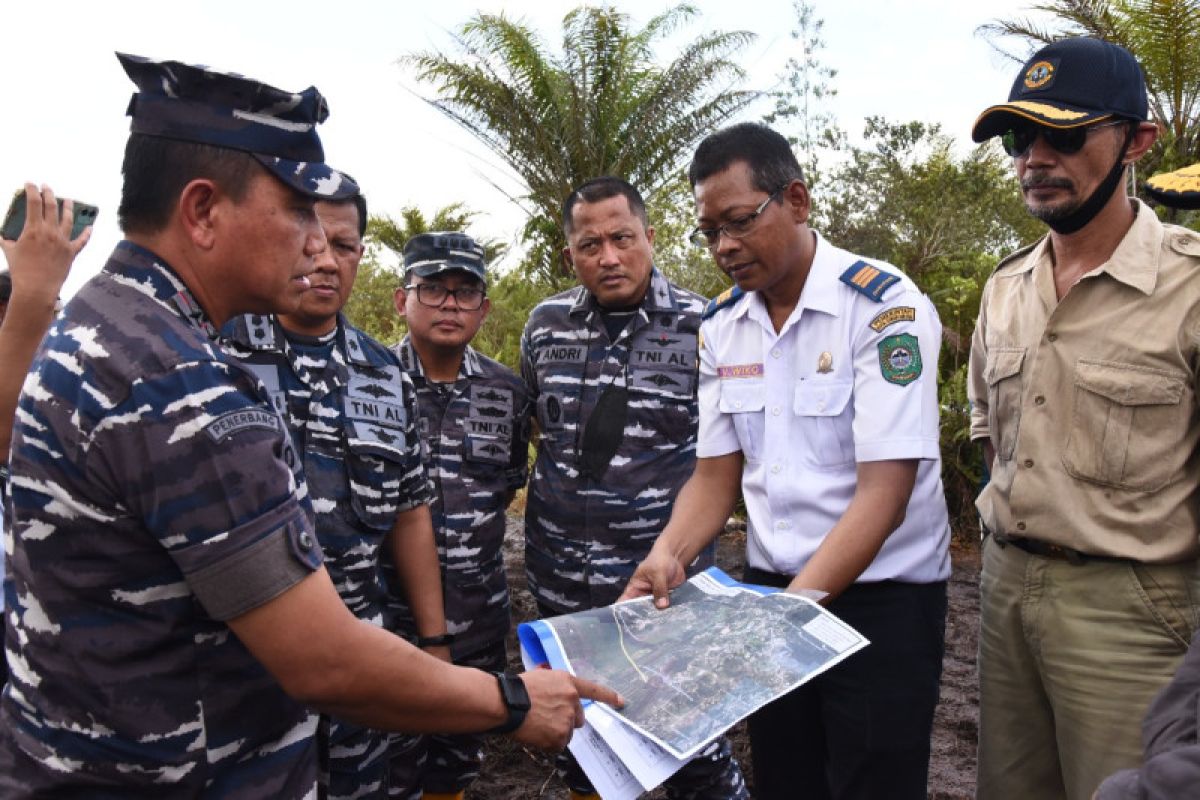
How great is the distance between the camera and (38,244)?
2.12 m

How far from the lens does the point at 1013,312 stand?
2.37m

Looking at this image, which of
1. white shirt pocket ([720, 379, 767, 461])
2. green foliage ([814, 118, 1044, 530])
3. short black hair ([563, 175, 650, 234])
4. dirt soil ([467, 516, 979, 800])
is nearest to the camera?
white shirt pocket ([720, 379, 767, 461])

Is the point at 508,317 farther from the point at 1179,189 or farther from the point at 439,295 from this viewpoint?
the point at 1179,189

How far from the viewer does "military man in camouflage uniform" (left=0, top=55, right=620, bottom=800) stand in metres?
1.32

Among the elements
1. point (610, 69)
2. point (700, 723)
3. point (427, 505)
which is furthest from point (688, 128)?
point (700, 723)

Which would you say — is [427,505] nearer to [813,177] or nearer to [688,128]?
[688,128]

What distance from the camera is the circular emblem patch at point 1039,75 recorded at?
7.28 feet

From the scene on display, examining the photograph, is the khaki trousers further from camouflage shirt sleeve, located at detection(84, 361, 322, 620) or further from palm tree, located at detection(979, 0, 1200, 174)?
palm tree, located at detection(979, 0, 1200, 174)

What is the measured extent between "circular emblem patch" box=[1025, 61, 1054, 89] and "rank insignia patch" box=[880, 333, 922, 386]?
Answer: 2.41 feet

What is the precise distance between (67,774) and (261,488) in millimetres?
549

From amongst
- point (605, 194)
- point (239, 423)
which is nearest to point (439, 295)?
point (605, 194)

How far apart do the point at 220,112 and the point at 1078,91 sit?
191 centimetres

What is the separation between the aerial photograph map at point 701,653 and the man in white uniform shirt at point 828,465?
0.15 m

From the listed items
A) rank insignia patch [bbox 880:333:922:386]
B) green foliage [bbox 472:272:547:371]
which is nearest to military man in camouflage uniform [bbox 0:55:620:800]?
rank insignia patch [bbox 880:333:922:386]
